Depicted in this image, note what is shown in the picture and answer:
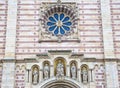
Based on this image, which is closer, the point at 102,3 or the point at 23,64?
the point at 23,64

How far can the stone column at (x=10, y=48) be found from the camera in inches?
645

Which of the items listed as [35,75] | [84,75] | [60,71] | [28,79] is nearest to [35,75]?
[35,75]

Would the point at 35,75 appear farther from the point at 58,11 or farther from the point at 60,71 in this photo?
the point at 58,11

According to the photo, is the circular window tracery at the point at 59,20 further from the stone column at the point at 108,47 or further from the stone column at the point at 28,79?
the stone column at the point at 28,79

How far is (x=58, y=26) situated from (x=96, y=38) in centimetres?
199

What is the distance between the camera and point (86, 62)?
16906mm

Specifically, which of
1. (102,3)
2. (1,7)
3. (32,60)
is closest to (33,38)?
(32,60)

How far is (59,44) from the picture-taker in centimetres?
1741

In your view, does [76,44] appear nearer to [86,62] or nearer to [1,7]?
[86,62]

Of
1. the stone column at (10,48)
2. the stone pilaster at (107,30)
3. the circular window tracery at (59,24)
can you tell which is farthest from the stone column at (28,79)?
the stone pilaster at (107,30)

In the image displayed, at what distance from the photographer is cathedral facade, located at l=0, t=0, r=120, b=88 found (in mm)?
16516

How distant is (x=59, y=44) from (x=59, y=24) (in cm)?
121

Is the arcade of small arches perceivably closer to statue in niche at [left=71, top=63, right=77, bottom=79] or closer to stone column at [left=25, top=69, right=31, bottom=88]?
statue in niche at [left=71, top=63, right=77, bottom=79]

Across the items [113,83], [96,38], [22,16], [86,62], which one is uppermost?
[22,16]
